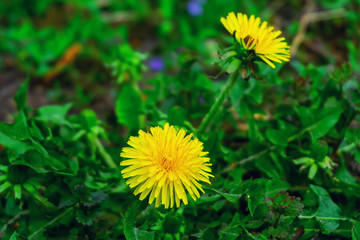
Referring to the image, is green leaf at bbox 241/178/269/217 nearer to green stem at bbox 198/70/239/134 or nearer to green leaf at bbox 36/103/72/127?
green stem at bbox 198/70/239/134

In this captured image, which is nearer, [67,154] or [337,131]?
[67,154]

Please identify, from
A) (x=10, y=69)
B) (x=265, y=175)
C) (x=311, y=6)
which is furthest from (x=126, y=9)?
(x=265, y=175)

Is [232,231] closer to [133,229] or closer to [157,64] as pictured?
[133,229]

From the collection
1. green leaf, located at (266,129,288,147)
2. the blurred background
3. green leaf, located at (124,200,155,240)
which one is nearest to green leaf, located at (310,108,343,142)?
green leaf, located at (266,129,288,147)

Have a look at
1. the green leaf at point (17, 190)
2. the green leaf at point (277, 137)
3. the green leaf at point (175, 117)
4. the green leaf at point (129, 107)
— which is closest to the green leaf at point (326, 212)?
the green leaf at point (277, 137)

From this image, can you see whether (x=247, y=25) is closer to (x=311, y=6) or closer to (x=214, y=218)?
(x=214, y=218)

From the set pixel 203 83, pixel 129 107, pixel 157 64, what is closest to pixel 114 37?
pixel 157 64
